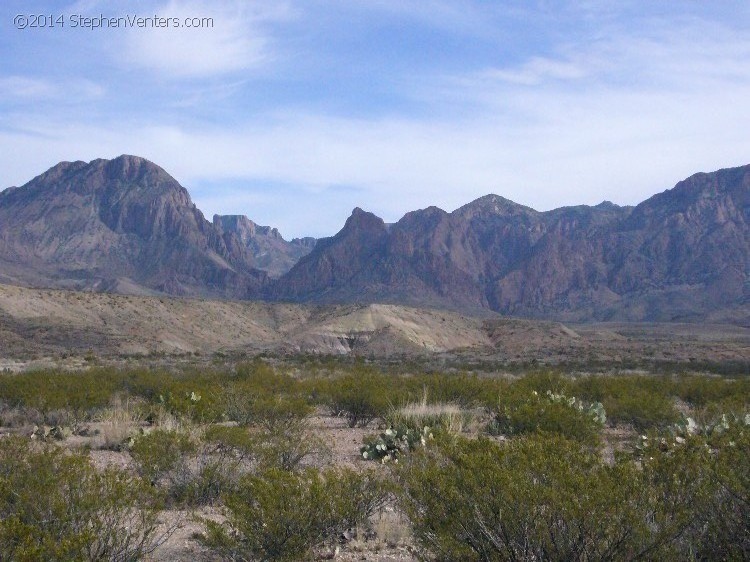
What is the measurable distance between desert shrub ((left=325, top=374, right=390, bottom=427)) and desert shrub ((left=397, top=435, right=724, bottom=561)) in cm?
1219

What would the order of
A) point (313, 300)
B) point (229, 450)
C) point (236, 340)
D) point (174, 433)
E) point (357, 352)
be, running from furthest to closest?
point (313, 300) → point (236, 340) → point (357, 352) → point (229, 450) → point (174, 433)

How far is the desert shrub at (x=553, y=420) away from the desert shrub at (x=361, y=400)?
4.37 metres

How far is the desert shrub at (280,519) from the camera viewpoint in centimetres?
728

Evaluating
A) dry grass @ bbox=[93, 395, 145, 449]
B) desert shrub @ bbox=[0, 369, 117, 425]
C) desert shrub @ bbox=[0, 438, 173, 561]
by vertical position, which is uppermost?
desert shrub @ bbox=[0, 438, 173, 561]

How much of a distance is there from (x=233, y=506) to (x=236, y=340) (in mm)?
76906

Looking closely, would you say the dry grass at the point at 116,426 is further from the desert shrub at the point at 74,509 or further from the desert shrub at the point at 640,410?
the desert shrub at the point at 640,410

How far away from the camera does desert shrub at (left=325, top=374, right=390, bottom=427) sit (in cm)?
1980

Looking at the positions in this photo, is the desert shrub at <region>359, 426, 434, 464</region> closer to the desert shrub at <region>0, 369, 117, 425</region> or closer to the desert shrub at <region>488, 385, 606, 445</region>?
the desert shrub at <region>488, 385, 606, 445</region>

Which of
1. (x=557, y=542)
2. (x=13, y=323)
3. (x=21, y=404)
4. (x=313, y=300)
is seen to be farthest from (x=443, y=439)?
(x=313, y=300)

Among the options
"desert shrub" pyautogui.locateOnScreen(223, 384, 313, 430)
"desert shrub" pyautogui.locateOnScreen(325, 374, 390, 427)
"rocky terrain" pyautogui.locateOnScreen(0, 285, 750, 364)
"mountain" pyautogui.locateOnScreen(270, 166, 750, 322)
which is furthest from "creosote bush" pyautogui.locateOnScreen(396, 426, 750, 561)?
"mountain" pyautogui.locateOnScreen(270, 166, 750, 322)

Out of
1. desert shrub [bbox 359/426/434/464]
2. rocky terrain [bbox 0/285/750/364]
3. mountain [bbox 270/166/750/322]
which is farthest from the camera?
mountain [bbox 270/166/750/322]

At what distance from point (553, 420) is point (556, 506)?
809 cm

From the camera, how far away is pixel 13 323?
64.3 meters

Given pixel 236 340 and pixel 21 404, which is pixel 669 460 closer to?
pixel 21 404
